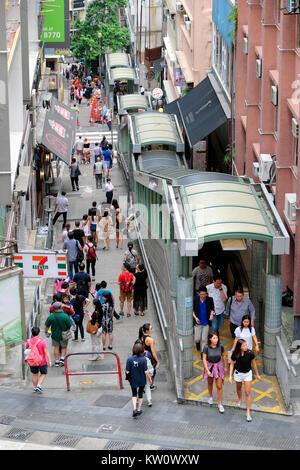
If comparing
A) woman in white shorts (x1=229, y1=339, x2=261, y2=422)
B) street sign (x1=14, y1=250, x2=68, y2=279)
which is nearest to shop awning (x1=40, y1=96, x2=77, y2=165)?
street sign (x1=14, y1=250, x2=68, y2=279)

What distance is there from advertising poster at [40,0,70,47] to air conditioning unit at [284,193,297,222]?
2680 cm

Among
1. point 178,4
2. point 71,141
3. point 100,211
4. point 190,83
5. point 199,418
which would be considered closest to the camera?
point 199,418

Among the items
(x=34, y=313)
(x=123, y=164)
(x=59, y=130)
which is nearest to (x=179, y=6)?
(x=123, y=164)

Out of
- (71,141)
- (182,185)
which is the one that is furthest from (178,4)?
(182,185)

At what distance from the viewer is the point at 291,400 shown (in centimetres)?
1997

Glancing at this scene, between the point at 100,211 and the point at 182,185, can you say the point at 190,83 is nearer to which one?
the point at 100,211

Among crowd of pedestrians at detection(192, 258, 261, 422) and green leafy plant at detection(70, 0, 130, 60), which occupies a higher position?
green leafy plant at detection(70, 0, 130, 60)

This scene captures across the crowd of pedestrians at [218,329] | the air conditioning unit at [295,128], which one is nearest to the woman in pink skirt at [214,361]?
the crowd of pedestrians at [218,329]

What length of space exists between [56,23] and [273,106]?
2314 centimetres

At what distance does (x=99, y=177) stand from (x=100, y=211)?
388cm

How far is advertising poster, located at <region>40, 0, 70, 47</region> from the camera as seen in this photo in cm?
4738

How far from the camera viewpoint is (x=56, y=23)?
48.1m

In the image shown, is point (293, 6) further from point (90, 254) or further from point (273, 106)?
point (90, 254)

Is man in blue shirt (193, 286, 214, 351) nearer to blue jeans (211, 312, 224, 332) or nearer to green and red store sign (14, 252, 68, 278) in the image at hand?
blue jeans (211, 312, 224, 332)
